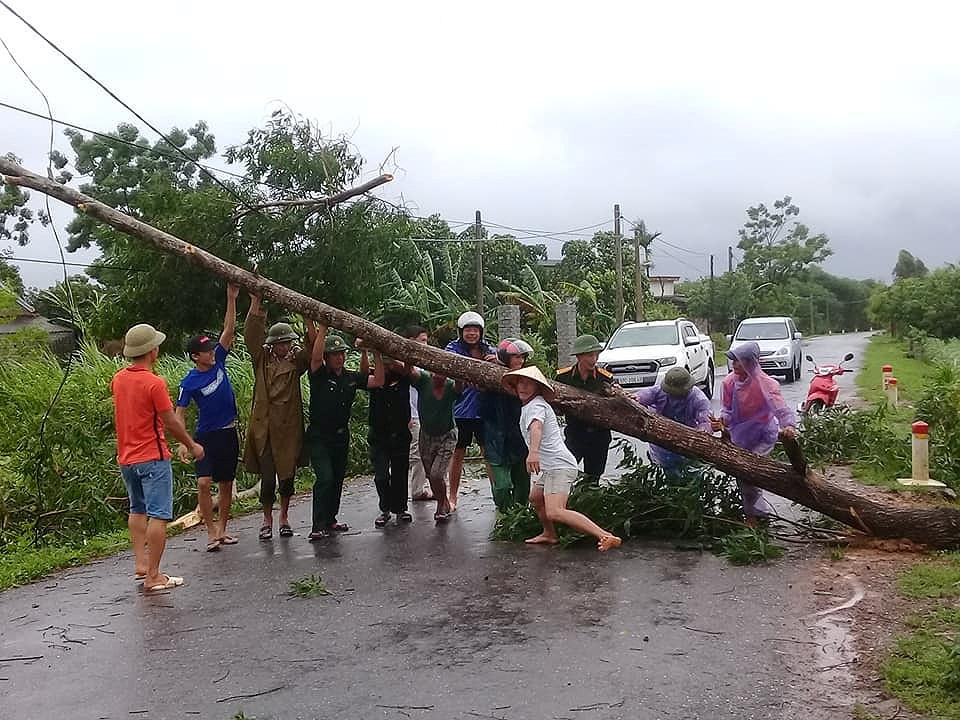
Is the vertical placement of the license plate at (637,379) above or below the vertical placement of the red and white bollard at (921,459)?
above

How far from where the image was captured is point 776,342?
24.7 meters

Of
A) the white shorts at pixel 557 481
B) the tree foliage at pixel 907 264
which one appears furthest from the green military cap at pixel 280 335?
the tree foliage at pixel 907 264

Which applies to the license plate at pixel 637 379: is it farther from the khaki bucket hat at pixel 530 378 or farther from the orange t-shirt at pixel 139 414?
the orange t-shirt at pixel 139 414

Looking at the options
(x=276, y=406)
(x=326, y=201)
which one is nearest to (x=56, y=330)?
(x=326, y=201)

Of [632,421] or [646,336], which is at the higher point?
[646,336]

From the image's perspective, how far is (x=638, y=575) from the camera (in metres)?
6.65

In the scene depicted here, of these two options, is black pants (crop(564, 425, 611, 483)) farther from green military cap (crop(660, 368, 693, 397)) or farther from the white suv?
the white suv

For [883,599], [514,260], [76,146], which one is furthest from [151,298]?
[514,260]

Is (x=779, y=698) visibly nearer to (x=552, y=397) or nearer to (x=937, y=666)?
(x=937, y=666)

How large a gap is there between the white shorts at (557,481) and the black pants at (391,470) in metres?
1.81

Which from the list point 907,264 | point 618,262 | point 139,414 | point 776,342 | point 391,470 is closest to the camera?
point 139,414

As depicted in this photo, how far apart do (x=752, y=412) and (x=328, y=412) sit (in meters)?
3.58

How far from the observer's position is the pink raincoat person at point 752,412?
25.0ft

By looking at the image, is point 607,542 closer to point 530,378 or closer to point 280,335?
point 530,378
